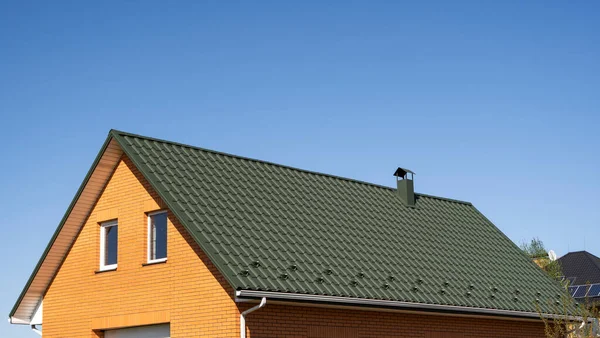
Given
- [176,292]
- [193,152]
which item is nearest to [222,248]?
[176,292]

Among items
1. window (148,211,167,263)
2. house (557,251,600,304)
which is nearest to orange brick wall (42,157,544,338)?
window (148,211,167,263)

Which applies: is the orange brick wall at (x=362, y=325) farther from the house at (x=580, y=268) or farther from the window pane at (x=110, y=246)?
the house at (x=580, y=268)

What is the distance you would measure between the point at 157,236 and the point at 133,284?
1.19 metres

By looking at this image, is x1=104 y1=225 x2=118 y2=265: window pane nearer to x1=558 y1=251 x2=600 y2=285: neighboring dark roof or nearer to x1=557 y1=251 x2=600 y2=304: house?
x1=557 y1=251 x2=600 y2=304: house

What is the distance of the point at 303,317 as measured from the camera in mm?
16938

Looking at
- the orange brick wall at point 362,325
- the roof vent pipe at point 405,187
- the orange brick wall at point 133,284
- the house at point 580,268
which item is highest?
the house at point 580,268

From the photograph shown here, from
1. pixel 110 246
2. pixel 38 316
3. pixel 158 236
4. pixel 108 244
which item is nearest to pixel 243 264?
pixel 158 236

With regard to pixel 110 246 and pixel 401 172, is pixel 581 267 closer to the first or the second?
pixel 401 172

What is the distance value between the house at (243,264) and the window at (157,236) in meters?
0.03

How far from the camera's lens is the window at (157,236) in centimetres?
1833

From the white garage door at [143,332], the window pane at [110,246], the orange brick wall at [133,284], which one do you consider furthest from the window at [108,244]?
the white garage door at [143,332]

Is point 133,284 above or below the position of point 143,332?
above

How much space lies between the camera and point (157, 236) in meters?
18.7

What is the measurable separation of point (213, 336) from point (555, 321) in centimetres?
1097
